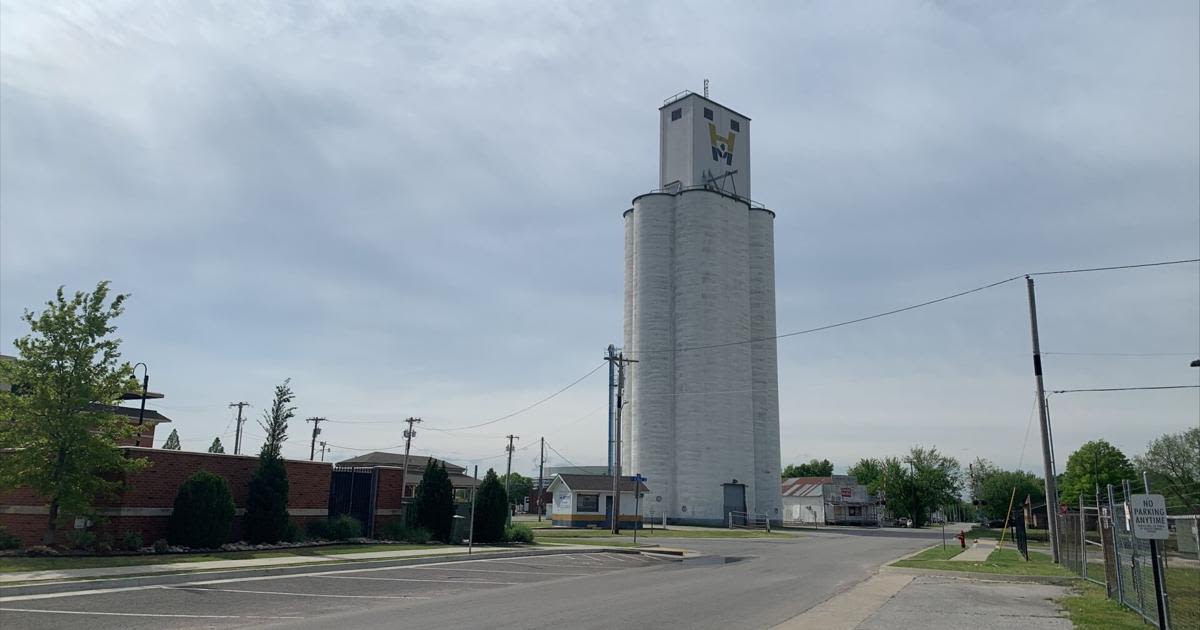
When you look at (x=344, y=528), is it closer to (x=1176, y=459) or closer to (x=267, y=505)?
(x=267, y=505)

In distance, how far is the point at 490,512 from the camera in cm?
3234

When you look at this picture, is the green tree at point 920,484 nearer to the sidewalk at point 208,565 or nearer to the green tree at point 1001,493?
the green tree at point 1001,493

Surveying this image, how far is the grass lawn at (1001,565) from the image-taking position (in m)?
24.2

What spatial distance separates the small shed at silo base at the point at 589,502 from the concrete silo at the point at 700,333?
9.59m

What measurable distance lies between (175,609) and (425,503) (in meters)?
18.2

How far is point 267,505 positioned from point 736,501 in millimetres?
51241

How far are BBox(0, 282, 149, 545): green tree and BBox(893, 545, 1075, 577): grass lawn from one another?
973 inches

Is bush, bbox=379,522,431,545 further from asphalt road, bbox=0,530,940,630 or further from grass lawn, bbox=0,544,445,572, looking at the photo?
asphalt road, bbox=0,530,940,630

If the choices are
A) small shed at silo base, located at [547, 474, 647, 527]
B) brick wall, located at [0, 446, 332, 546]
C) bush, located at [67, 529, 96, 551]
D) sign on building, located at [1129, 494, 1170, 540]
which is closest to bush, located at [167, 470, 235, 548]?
brick wall, located at [0, 446, 332, 546]

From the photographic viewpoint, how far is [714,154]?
263 ft

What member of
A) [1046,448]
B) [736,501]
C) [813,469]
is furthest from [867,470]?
[1046,448]

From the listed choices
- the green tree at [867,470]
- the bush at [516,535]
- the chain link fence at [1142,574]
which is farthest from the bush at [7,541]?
the green tree at [867,470]

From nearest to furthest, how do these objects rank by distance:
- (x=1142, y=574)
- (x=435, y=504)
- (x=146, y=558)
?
(x=1142, y=574)
(x=146, y=558)
(x=435, y=504)

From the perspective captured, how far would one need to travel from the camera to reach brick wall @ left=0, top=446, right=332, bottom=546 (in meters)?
20.9
